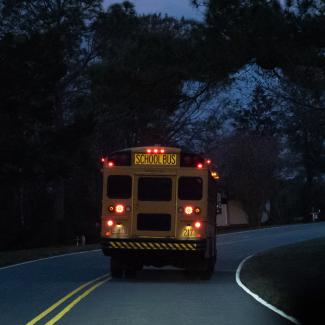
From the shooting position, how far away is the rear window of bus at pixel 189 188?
18906mm

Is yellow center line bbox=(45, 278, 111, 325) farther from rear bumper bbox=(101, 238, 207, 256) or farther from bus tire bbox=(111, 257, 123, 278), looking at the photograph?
bus tire bbox=(111, 257, 123, 278)

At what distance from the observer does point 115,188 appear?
19.0 meters

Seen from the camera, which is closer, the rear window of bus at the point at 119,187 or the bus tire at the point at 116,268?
the rear window of bus at the point at 119,187

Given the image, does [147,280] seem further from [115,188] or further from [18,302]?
[18,302]

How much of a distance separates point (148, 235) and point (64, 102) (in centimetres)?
2902

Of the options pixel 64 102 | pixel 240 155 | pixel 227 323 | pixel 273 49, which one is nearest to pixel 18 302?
→ pixel 227 323

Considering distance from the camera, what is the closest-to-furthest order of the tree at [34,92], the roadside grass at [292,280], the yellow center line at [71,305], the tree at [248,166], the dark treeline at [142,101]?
the yellow center line at [71,305] < the roadside grass at [292,280] < the dark treeline at [142,101] < the tree at [34,92] < the tree at [248,166]

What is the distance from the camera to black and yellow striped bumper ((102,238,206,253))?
60.8 ft

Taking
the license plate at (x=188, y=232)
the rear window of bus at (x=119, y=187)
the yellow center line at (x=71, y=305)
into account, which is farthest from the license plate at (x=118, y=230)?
the license plate at (x=188, y=232)

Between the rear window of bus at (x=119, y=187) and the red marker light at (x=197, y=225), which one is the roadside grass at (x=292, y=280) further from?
the rear window of bus at (x=119, y=187)

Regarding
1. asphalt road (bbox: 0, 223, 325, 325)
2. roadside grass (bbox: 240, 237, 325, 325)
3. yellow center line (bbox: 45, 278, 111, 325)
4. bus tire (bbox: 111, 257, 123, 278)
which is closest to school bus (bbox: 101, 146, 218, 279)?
bus tire (bbox: 111, 257, 123, 278)

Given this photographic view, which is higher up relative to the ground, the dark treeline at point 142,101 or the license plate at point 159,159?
the dark treeline at point 142,101

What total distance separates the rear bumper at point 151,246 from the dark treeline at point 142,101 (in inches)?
143

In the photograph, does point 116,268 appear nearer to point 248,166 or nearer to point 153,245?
point 153,245
